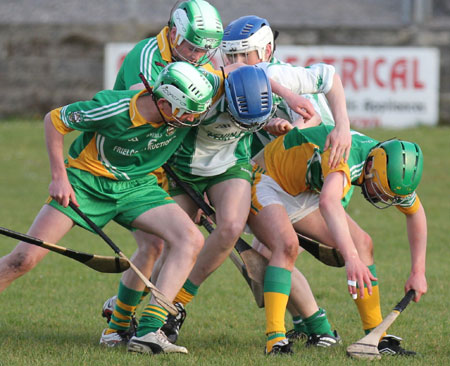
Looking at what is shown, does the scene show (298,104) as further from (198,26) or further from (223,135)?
(198,26)

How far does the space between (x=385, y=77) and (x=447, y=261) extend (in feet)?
23.2

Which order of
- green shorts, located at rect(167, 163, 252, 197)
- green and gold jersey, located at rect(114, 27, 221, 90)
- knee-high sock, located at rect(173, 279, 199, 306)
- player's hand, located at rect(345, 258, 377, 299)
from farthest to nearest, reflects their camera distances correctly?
1. green and gold jersey, located at rect(114, 27, 221, 90)
2. knee-high sock, located at rect(173, 279, 199, 306)
3. green shorts, located at rect(167, 163, 252, 197)
4. player's hand, located at rect(345, 258, 377, 299)

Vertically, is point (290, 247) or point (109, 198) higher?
point (109, 198)

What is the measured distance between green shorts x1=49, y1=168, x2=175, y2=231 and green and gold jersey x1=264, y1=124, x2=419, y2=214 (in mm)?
788

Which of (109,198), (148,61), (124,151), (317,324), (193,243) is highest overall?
(148,61)

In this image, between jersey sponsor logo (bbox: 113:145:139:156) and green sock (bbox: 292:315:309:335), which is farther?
green sock (bbox: 292:315:309:335)

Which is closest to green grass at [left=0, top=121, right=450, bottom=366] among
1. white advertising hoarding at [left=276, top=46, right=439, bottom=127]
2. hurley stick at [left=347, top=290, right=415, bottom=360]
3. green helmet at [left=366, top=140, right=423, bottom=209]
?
hurley stick at [left=347, top=290, right=415, bottom=360]

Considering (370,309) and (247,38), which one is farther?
(247,38)

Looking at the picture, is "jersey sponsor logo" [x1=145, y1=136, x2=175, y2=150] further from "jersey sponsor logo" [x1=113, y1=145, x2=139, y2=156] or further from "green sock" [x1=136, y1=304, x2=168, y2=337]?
"green sock" [x1=136, y1=304, x2=168, y2=337]

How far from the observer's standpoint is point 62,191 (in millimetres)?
4664

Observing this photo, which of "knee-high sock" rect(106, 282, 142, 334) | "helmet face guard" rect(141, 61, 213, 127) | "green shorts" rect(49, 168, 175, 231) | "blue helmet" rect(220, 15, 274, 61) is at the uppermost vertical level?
"blue helmet" rect(220, 15, 274, 61)

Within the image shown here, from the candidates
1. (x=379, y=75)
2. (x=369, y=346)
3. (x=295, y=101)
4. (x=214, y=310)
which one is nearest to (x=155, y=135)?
(x=295, y=101)

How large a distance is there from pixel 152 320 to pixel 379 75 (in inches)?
417

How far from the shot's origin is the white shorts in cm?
517
